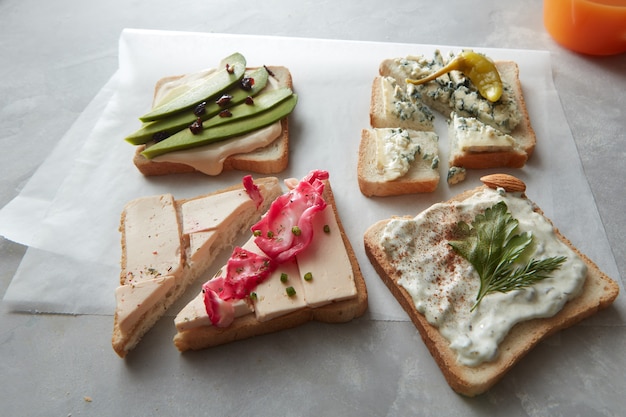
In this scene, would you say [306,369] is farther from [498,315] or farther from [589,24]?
[589,24]

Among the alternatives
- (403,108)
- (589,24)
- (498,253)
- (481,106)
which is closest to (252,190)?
(403,108)

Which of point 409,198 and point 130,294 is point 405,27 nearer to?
point 409,198

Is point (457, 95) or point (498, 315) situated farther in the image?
point (457, 95)

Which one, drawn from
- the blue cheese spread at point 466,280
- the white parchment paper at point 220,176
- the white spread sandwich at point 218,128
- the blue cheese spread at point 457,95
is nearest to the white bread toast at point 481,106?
the blue cheese spread at point 457,95

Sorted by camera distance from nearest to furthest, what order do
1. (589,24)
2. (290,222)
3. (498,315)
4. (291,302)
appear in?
(498,315), (291,302), (290,222), (589,24)

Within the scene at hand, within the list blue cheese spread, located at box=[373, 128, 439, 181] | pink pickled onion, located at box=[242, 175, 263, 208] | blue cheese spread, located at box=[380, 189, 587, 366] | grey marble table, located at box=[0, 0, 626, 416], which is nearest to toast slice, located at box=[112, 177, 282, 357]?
pink pickled onion, located at box=[242, 175, 263, 208]

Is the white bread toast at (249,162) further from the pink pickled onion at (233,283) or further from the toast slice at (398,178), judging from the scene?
the pink pickled onion at (233,283)
